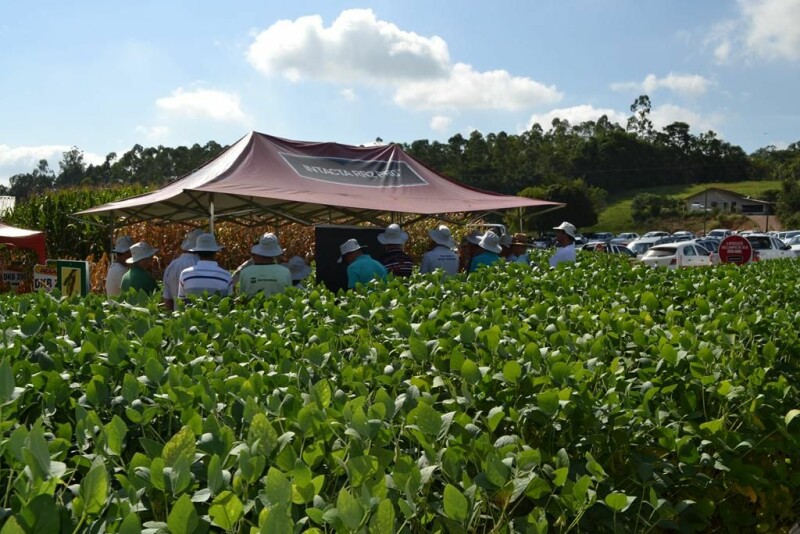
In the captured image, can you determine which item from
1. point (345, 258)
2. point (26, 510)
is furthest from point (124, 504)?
point (345, 258)

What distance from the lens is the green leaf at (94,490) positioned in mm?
1576

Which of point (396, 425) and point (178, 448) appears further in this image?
point (396, 425)

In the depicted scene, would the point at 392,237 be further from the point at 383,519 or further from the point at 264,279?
the point at 383,519

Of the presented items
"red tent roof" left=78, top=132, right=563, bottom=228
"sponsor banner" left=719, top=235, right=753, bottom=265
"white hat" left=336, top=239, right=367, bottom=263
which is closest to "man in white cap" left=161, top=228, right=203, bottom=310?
"red tent roof" left=78, top=132, right=563, bottom=228

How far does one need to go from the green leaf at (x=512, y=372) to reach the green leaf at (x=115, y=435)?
1.18m

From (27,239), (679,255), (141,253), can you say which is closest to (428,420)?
(141,253)

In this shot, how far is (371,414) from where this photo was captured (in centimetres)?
213

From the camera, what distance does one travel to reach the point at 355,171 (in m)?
12.2

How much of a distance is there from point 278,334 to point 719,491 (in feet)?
6.71

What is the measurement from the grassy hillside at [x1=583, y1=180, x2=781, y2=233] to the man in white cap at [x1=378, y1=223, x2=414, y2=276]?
72.1m

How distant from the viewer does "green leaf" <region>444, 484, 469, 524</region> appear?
5.47 feet

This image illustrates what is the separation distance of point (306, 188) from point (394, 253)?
2.16 metres

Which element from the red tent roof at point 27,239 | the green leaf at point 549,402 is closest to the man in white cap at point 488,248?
the green leaf at point 549,402

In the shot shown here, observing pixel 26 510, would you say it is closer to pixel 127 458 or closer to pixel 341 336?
pixel 127 458
